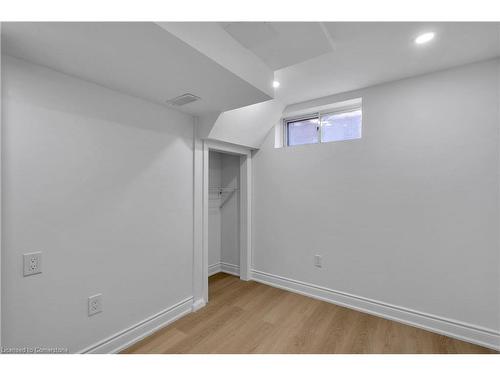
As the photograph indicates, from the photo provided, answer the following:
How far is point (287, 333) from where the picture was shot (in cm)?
199

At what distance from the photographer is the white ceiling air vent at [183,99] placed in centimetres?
185

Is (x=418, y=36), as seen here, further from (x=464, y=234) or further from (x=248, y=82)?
(x=464, y=234)

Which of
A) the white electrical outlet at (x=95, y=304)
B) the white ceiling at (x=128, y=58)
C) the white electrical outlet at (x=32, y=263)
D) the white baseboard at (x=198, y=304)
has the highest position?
the white ceiling at (x=128, y=58)

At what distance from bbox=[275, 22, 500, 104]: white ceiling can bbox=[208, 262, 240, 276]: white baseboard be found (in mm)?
2535

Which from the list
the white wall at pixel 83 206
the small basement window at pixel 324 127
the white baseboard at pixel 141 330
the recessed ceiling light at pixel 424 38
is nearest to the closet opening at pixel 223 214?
the small basement window at pixel 324 127

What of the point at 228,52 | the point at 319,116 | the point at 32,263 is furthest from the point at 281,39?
the point at 32,263

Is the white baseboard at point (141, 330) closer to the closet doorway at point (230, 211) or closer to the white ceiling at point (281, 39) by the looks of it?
the closet doorway at point (230, 211)

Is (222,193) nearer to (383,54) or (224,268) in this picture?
(224,268)

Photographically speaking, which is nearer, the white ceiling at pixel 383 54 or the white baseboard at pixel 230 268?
the white ceiling at pixel 383 54

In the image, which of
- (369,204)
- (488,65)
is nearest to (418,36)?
(488,65)

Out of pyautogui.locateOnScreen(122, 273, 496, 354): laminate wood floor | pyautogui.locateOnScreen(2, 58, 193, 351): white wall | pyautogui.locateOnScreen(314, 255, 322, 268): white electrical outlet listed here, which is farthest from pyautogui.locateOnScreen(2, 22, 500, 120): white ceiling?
pyautogui.locateOnScreen(122, 273, 496, 354): laminate wood floor

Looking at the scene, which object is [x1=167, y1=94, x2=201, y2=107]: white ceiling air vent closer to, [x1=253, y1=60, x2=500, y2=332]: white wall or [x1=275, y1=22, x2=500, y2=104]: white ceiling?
[x1=275, y1=22, x2=500, y2=104]: white ceiling

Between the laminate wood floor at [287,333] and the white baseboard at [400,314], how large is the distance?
0.20 feet

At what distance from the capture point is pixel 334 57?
1.80m
